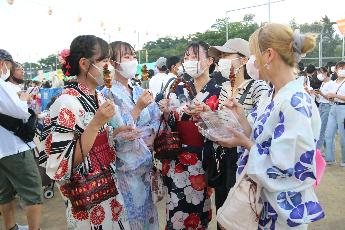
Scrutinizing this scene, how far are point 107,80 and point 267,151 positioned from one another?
112 centimetres

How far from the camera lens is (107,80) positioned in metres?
2.26

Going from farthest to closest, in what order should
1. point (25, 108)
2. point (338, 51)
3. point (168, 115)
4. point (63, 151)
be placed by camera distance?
point (338, 51) → point (25, 108) → point (168, 115) → point (63, 151)

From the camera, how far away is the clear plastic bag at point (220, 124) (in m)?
2.27

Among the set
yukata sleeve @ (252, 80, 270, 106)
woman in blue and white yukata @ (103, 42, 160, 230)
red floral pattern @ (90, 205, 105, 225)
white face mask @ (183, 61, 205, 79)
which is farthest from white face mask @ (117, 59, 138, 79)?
red floral pattern @ (90, 205, 105, 225)

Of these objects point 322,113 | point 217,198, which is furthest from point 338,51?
point 217,198

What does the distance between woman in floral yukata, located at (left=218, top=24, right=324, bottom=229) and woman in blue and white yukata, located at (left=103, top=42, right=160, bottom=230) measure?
1.12 meters

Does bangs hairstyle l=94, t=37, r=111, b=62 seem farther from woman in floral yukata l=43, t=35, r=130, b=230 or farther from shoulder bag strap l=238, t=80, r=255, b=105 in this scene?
shoulder bag strap l=238, t=80, r=255, b=105

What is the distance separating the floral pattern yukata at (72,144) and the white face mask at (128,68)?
618 millimetres

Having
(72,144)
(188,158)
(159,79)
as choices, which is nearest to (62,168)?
(72,144)

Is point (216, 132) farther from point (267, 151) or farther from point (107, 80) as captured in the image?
point (107, 80)

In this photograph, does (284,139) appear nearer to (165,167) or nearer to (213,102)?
(213,102)

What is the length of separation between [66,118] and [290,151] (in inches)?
54.6

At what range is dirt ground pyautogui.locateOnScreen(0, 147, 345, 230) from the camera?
417 cm

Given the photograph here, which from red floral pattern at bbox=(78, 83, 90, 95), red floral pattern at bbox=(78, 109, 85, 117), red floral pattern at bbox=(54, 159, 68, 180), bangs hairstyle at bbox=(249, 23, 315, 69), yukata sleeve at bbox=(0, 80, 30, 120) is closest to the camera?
bangs hairstyle at bbox=(249, 23, 315, 69)
